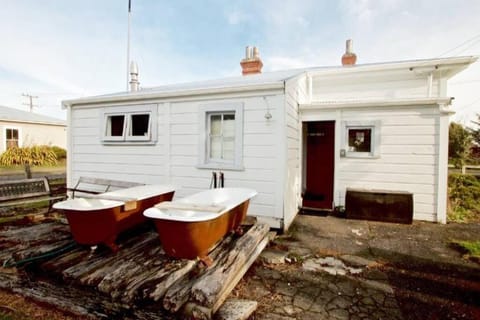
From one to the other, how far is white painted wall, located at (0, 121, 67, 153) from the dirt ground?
1736 centimetres

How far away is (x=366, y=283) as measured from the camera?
265cm

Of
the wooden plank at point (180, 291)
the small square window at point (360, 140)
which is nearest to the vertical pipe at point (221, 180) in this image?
the wooden plank at point (180, 291)

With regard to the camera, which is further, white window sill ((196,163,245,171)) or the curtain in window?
the curtain in window

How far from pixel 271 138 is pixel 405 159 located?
10.2 ft

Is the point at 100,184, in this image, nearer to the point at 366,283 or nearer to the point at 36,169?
the point at 366,283

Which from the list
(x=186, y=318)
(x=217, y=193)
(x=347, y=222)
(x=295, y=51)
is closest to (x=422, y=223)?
(x=347, y=222)

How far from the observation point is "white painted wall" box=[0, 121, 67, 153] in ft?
47.4

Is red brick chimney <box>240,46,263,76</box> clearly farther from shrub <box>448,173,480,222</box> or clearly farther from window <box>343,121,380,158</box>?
shrub <box>448,173,480,222</box>

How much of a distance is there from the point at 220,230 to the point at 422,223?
14.5 ft

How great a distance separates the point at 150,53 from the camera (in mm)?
10781

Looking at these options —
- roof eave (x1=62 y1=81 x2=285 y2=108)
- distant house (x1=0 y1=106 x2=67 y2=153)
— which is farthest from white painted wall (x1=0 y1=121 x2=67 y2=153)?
roof eave (x1=62 y1=81 x2=285 y2=108)

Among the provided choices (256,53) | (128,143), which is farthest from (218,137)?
(256,53)

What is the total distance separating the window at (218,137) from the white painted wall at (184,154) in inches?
4.8

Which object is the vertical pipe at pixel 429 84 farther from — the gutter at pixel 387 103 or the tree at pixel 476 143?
the tree at pixel 476 143
